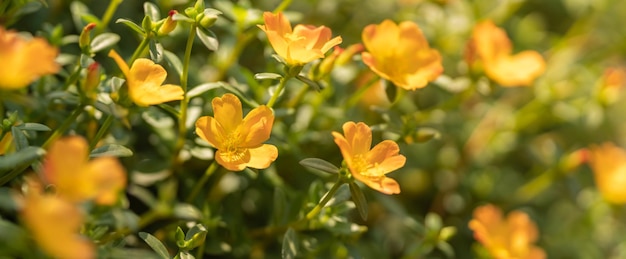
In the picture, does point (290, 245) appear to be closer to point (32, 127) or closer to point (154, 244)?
point (154, 244)

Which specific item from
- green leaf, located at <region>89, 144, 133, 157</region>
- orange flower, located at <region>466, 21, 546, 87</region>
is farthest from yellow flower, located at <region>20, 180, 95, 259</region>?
orange flower, located at <region>466, 21, 546, 87</region>

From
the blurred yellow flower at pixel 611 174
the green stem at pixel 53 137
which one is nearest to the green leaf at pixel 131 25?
the green stem at pixel 53 137

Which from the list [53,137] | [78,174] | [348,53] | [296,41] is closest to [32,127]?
[53,137]

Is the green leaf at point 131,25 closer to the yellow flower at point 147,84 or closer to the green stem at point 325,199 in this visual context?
the yellow flower at point 147,84

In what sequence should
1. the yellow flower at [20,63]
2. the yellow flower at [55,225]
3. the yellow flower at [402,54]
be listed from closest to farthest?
the yellow flower at [55,225], the yellow flower at [20,63], the yellow flower at [402,54]

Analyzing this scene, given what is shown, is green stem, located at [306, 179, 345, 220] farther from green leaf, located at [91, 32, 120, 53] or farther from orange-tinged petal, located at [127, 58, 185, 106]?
green leaf, located at [91, 32, 120, 53]
